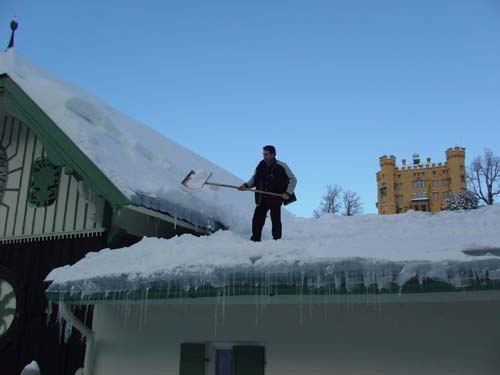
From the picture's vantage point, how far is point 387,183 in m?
65.6

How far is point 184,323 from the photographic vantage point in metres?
5.89

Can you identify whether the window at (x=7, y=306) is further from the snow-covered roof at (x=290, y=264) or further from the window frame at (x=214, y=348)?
the window frame at (x=214, y=348)

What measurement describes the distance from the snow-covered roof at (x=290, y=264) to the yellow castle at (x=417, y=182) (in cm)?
5868

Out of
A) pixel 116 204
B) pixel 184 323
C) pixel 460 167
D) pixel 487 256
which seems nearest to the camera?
pixel 487 256

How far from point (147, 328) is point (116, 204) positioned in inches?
64.6

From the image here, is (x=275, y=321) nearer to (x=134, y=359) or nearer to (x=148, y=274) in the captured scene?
(x=148, y=274)

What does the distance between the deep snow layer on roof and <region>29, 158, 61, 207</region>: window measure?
959 mm

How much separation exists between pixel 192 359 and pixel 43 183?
4.04 m

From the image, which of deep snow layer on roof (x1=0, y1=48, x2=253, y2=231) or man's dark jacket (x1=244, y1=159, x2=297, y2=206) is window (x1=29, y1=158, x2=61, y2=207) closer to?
deep snow layer on roof (x1=0, y1=48, x2=253, y2=231)

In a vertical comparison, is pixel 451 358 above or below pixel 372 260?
below

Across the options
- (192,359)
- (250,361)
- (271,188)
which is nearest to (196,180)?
(271,188)

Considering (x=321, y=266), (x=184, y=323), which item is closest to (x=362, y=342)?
(x=321, y=266)

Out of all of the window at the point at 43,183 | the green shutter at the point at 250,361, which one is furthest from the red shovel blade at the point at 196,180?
the green shutter at the point at 250,361

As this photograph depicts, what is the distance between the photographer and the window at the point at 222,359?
5.36m
